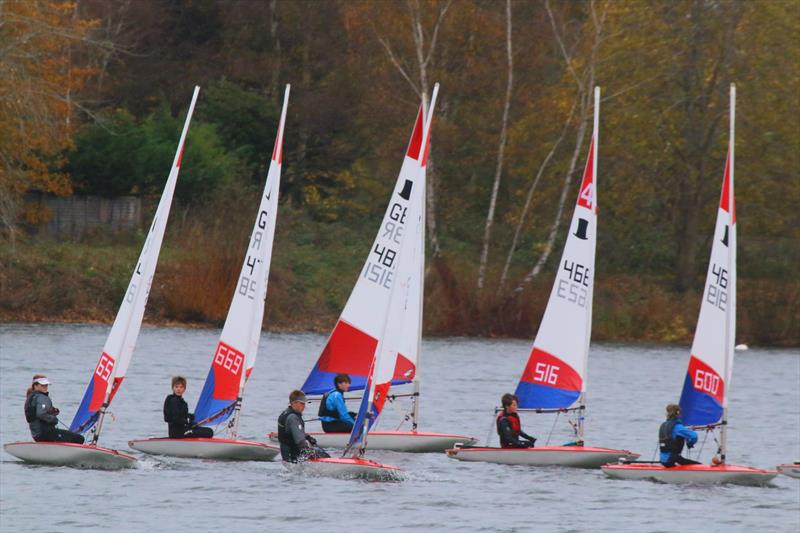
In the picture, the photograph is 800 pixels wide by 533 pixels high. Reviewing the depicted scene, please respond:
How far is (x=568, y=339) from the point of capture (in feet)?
78.2

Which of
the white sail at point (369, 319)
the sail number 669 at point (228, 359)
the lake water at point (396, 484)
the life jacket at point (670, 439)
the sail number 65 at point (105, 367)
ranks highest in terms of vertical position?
the white sail at point (369, 319)

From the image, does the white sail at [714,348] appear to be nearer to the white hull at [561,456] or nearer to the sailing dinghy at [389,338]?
the white hull at [561,456]

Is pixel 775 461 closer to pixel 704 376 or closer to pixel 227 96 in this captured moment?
pixel 704 376

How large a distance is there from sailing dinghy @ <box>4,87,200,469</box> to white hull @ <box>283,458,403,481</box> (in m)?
2.43

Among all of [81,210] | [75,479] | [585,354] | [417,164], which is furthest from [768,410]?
[81,210]

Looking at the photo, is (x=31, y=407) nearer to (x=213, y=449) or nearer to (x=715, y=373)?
(x=213, y=449)

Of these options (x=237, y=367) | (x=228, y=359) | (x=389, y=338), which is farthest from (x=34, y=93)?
(x=389, y=338)

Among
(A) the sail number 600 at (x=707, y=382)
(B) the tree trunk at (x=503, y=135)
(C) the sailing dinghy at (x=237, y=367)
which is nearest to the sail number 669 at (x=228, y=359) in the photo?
(C) the sailing dinghy at (x=237, y=367)

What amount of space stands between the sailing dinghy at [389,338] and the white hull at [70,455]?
2.49m

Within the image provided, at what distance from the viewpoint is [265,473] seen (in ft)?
71.5

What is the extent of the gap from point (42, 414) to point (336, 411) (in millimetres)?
4442

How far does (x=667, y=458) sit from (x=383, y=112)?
27.4 m

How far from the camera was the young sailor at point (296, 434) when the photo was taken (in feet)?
68.0

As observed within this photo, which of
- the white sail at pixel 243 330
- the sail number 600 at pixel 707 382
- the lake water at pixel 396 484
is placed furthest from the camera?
the white sail at pixel 243 330
